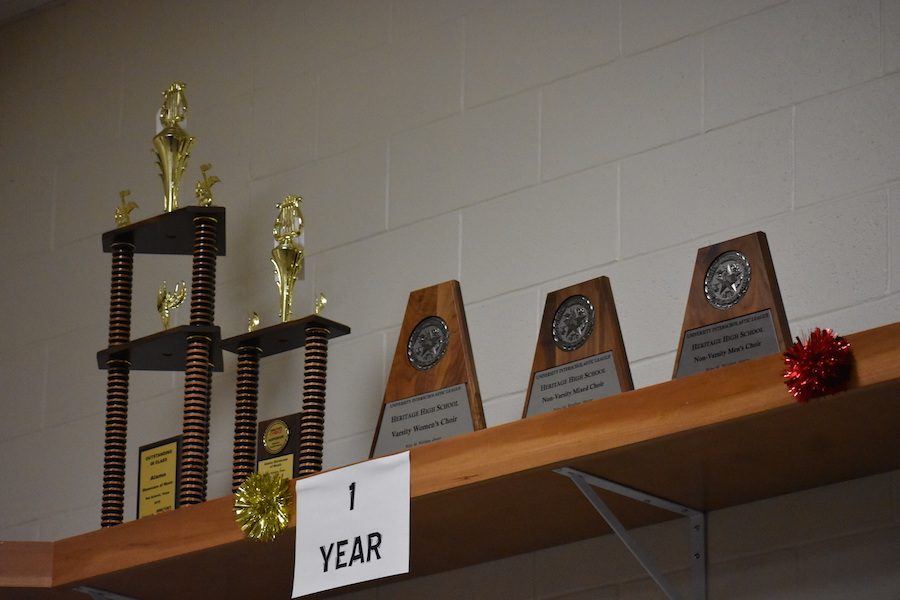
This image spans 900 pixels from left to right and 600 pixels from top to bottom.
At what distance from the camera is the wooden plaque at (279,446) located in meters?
2.50

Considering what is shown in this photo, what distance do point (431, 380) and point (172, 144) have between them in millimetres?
848

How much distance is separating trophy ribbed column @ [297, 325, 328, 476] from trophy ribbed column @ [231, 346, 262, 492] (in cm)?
12

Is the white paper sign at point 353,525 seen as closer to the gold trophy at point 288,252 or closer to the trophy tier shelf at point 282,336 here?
the trophy tier shelf at point 282,336

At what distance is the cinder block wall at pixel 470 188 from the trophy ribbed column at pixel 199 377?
0.29 m

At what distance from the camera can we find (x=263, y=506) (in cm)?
233

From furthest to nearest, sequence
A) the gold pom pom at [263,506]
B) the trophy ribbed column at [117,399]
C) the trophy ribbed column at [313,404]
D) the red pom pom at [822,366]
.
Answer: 1. the trophy ribbed column at [117,399]
2. the trophy ribbed column at [313,404]
3. the gold pom pom at [263,506]
4. the red pom pom at [822,366]

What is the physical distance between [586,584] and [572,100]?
34.1 inches

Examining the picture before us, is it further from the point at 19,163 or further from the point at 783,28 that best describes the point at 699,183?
the point at 19,163

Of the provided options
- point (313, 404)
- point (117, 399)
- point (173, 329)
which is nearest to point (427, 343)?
point (313, 404)

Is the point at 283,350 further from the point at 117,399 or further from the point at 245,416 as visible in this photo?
the point at 117,399

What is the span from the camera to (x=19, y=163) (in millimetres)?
3686

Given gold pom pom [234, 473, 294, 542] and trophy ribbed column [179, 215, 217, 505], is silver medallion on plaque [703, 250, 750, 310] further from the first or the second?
trophy ribbed column [179, 215, 217, 505]

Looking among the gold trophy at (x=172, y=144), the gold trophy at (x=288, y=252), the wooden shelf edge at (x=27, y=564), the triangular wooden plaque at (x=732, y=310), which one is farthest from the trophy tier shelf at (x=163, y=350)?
the triangular wooden plaque at (x=732, y=310)

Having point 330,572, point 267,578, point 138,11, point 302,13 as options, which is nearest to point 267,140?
point 302,13
